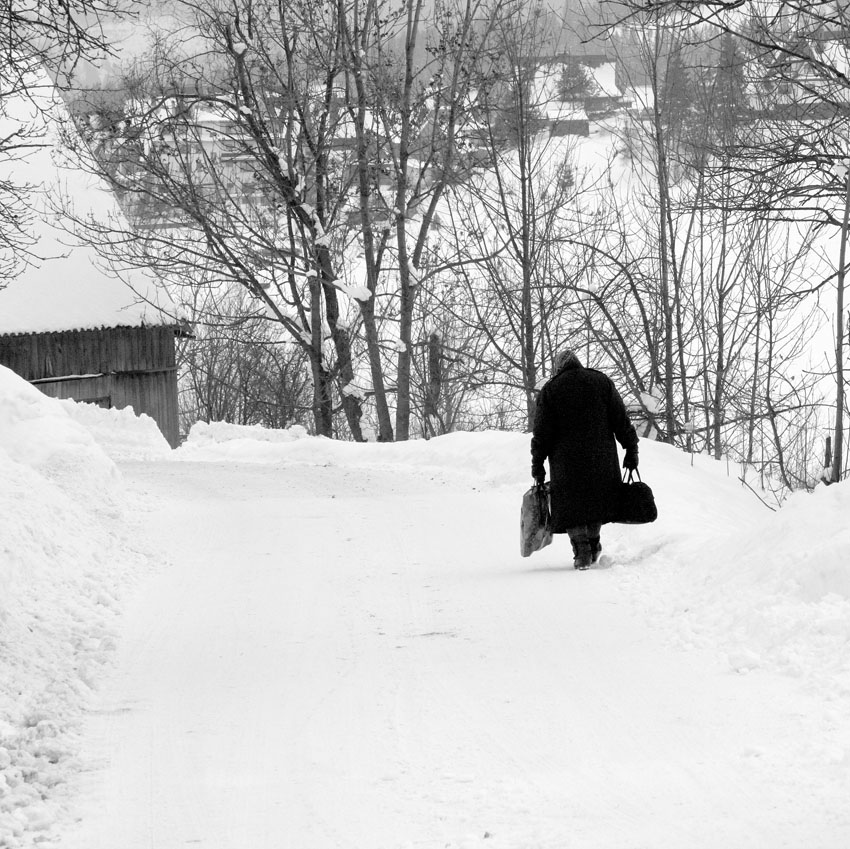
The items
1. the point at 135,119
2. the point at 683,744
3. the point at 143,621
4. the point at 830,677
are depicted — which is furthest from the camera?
the point at 135,119

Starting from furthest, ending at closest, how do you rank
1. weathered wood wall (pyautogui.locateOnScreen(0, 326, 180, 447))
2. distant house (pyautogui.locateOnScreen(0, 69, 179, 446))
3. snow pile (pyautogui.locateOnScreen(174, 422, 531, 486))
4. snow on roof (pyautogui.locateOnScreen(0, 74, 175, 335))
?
weathered wood wall (pyautogui.locateOnScreen(0, 326, 180, 447)) < distant house (pyautogui.locateOnScreen(0, 69, 179, 446)) < snow on roof (pyautogui.locateOnScreen(0, 74, 175, 335)) < snow pile (pyautogui.locateOnScreen(174, 422, 531, 486))

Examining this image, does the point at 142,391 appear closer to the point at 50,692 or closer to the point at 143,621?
the point at 143,621

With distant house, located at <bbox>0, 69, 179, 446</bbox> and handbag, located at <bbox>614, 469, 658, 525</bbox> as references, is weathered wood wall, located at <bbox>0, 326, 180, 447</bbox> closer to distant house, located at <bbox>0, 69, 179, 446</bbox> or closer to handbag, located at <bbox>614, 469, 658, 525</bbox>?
distant house, located at <bbox>0, 69, 179, 446</bbox>

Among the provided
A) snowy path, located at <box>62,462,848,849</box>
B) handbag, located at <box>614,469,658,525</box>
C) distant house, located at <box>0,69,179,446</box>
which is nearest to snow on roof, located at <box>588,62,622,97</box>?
distant house, located at <box>0,69,179,446</box>

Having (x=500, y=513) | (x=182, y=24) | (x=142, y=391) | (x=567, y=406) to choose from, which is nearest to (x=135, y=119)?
(x=182, y=24)

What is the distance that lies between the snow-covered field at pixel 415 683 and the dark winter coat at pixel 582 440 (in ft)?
1.56

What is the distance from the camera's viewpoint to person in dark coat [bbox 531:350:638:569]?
8.73 meters

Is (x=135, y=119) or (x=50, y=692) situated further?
(x=135, y=119)

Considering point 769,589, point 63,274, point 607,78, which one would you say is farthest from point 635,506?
point 63,274

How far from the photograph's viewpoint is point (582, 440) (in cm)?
878

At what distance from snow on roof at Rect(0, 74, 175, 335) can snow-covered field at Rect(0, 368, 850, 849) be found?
14.6m

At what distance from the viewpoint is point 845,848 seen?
3547 mm

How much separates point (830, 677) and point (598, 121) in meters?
16.7

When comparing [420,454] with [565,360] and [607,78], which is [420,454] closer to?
[607,78]
